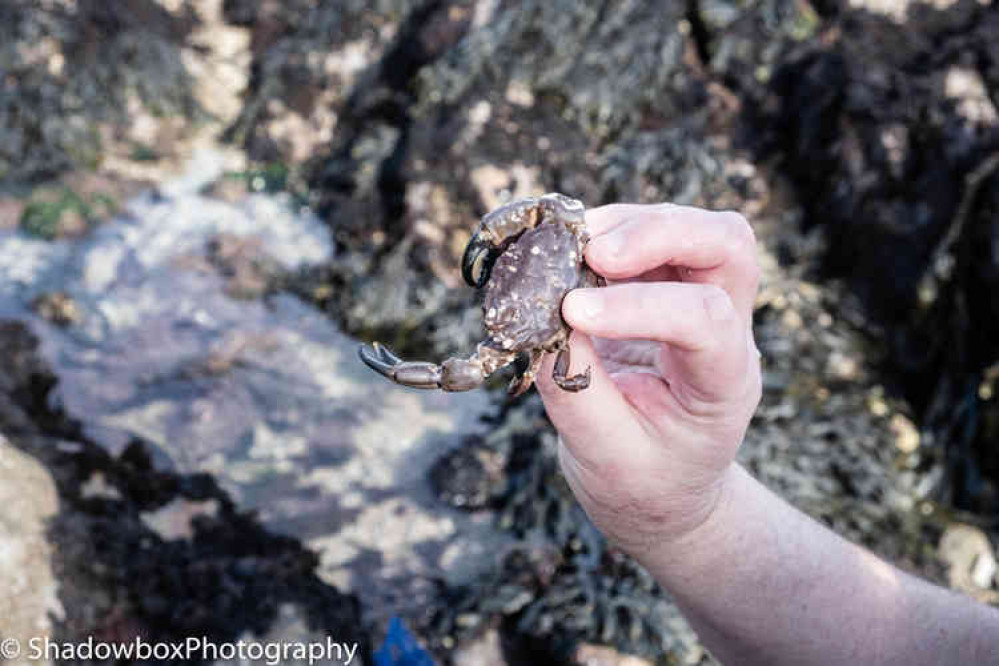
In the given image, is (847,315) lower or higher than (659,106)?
lower

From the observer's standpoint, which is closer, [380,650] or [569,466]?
[569,466]

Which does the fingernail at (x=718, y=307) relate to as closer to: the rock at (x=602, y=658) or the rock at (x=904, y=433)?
the rock at (x=602, y=658)

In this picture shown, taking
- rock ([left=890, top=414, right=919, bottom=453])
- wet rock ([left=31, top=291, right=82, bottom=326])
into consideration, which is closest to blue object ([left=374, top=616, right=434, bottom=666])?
rock ([left=890, top=414, right=919, bottom=453])

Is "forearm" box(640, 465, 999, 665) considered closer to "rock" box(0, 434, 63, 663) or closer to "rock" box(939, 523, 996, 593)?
"rock" box(0, 434, 63, 663)

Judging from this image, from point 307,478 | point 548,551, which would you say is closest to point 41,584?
point 307,478

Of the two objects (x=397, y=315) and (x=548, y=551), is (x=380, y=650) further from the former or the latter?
(x=397, y=315)

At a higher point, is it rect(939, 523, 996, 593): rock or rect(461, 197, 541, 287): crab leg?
rect(461, 197, 541, 287): crab leg
